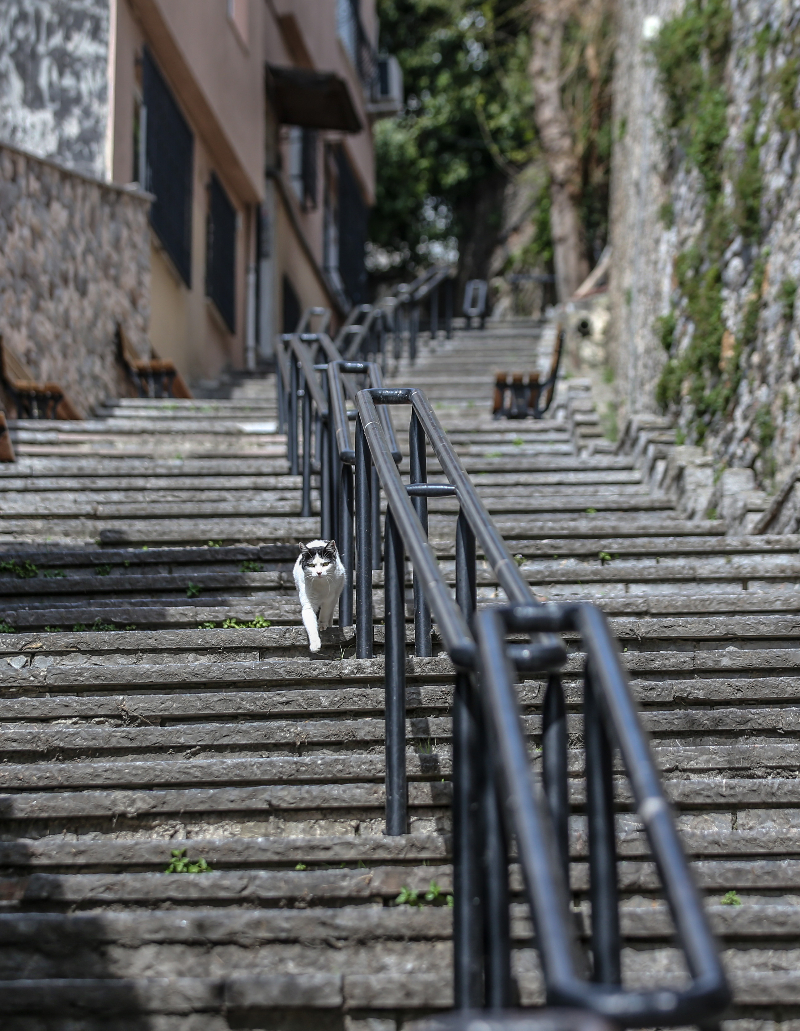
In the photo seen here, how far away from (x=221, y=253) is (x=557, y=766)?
12.2 meters

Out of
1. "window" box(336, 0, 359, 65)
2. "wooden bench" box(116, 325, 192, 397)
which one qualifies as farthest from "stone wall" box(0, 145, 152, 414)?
"window" box(336, 0, 359, 65)

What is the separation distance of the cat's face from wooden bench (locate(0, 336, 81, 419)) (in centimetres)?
491

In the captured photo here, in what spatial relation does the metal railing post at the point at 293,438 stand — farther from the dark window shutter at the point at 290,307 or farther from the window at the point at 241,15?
the dark window shutter at the point at 290,307

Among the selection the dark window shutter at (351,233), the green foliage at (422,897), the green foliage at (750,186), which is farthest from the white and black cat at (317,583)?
the dark window shutter at (351,233)

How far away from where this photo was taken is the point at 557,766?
2.56 m

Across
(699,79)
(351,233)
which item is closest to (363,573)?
(699,79)

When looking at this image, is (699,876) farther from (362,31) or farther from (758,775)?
(362,31)

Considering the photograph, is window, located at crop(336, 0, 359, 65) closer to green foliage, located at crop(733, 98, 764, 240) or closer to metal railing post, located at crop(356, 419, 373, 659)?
green foliage, located at crop(733, 98, 764, 240)

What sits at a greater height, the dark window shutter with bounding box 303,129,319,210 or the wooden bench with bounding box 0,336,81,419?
the dark window shutter with bounding box 303,129,319,210

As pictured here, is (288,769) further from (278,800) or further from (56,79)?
(56,79)

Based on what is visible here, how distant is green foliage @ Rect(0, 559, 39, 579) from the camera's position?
5.37 m

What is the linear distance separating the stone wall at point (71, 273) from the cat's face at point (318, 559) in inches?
209

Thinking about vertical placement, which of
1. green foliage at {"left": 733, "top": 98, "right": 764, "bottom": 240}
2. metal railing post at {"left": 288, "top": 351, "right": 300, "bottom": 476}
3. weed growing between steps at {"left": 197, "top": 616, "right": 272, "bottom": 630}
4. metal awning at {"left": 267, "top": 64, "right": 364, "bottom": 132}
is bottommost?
weed growing between steps at {"left": 197, "top": 616, "right": 272, "bottom": 630}

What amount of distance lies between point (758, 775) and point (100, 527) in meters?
3.50
